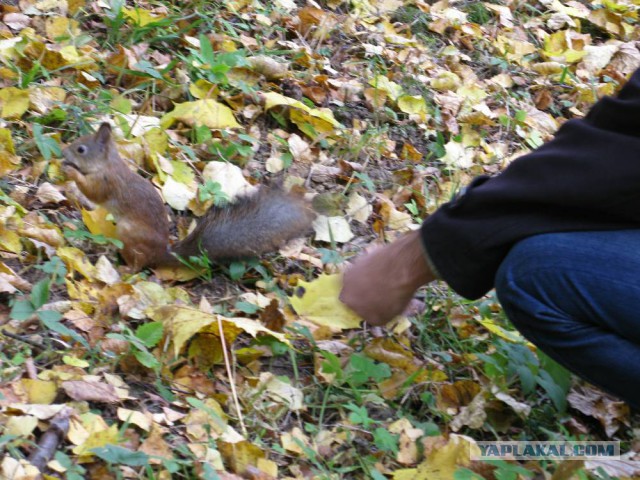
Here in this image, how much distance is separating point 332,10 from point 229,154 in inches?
53.6

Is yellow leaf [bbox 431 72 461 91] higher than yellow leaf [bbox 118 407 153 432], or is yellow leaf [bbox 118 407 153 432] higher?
yellow leaf [bbox 431 72 461 91]

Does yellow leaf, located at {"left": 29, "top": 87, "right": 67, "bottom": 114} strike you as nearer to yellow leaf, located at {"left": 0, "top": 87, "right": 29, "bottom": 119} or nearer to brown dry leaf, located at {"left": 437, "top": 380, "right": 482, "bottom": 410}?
yellow leaf, located at {"left": 0, "top": 87, "right": 29, "bottom": 119}

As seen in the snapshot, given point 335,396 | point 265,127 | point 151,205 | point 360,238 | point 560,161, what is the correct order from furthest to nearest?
1. point 265,127
2. point 360,238
3. point 151,205
4. point 335,396
5. point 560,161

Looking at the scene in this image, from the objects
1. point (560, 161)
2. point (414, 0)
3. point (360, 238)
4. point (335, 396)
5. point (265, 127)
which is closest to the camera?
point (560, 161)

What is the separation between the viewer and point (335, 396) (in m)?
2.31

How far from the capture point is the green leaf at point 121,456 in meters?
1.83

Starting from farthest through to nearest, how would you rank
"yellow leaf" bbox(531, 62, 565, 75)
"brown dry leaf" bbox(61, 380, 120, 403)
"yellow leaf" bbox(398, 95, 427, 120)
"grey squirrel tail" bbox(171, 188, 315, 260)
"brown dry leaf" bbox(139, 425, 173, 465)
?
A: 1. "yellow leaf" bbox(531, 62, 565, 75)
2. "yellow leaf" bbox(398, 95, 427, 120)
3. "grey squirrel tail" bbox(171, 188, 315, 260)
4. "brown dry leaf" bbox(61, 380, 120, 403)
5. "brown dry leaf" bbox(139, 425, 173, 465)

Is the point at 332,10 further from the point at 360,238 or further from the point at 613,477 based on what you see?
the point at 613,477

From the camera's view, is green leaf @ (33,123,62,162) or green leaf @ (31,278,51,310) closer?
green leaf @ (31,278,51,310)

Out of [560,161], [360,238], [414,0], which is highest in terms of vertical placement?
[560,161]

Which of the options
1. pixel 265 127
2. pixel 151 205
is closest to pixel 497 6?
pixel 265 127

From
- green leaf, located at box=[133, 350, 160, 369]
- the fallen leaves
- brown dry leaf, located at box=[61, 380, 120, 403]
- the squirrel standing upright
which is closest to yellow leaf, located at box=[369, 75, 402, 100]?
the fallen leaves

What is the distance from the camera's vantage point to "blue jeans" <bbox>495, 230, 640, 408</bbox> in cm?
188

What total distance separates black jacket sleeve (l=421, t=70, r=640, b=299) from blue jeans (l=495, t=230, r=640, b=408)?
0.12 feet
